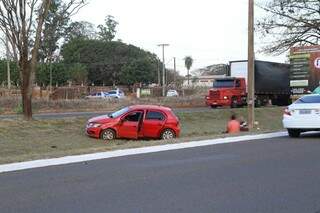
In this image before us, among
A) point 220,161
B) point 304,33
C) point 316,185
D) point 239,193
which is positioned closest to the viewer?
point 239,193

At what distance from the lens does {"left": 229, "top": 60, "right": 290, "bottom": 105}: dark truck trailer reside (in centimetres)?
4506

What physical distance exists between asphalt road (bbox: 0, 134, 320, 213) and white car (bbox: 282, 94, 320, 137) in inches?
191

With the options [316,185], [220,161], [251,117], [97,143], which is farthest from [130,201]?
[251,117]

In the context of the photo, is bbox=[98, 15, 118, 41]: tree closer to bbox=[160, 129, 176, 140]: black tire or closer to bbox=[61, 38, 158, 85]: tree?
bbox=[61, 38, 158, 85]: tree

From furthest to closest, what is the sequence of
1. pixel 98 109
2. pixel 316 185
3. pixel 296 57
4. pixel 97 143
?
pixel 98 109
pixel 296 57
pixel 97 143
pixel 316 185

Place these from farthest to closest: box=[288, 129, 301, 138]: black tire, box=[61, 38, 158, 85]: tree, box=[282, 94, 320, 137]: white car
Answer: box=[61, 38, 158, 85]: tree, box=[288, 129, 301, 138]: black tire, box=[282, 94, 320, 137]: white car

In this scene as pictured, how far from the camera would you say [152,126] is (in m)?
24.8

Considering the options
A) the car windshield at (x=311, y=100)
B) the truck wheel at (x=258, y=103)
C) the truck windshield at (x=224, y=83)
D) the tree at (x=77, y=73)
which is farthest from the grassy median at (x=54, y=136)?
the tree at (x=77, y=73)

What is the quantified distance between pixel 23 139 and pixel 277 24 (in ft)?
75.0

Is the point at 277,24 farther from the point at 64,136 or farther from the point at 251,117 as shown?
the point at 64,136

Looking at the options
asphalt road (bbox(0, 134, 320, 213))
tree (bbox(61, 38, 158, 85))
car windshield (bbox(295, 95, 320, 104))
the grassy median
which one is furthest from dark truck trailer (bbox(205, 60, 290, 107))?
tree (bbox(61, 38, 158, 85))

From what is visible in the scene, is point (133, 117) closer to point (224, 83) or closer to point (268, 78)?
point (224, 83)

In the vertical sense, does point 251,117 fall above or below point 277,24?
below

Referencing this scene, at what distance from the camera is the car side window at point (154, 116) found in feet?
81.5
